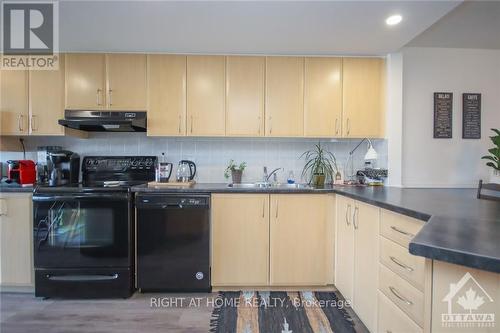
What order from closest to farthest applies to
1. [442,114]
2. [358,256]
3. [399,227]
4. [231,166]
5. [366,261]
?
[399,227] < [366,261] < [358,256] < [442,114] < [231,166]

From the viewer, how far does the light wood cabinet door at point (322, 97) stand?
2688 mm

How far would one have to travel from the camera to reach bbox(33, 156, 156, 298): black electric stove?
2285mm

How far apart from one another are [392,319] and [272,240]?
1137 mm

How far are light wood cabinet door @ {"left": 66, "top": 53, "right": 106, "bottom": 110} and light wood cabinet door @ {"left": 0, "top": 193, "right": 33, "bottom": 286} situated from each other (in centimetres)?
97

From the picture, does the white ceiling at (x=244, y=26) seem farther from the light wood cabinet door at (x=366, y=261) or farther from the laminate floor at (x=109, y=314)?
the laminate floor at (x=109, y=314)

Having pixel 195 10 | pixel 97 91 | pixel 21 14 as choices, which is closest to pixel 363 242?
pixel 195 10

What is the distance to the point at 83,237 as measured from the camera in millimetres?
2295

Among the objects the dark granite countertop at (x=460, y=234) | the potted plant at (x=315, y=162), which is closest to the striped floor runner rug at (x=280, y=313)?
the dark granite countertop at (x=460, y=234)

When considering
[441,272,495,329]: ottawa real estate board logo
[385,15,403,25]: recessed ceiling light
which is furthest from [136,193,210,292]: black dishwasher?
[385,15,403,25]: recessed ceiling light

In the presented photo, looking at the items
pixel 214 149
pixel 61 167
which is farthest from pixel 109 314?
pixel 214 149

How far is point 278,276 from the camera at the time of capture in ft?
7.90

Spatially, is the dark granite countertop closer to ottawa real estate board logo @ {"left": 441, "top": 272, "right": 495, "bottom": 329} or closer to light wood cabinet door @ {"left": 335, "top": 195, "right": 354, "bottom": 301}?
ottawa real estate board logo @ {"left": 441, "top": 272, "right": 495, "bottom": 329}

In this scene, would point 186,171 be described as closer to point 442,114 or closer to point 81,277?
point 81,277

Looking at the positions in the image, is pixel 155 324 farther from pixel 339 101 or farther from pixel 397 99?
pixel 397 99
